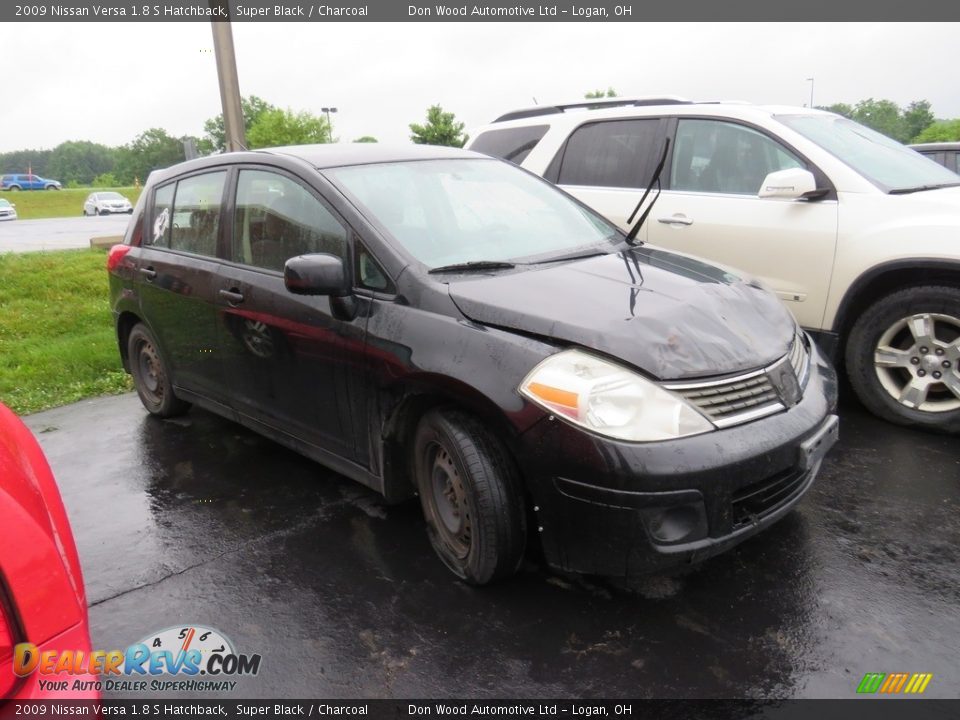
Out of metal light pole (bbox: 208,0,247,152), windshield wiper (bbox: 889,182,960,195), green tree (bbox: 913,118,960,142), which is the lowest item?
windshield wiper (bbox: 889,182,960,195)

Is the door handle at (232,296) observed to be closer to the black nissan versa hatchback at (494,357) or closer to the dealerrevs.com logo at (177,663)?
the black nissan versa hatchback at (494,357)

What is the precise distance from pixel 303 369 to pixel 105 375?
3.78m

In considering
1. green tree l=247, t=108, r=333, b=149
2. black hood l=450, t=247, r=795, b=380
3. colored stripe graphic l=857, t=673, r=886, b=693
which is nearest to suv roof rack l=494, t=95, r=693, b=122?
black hood l=450, t=247, r=795, b=380

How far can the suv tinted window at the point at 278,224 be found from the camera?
336 centimetres

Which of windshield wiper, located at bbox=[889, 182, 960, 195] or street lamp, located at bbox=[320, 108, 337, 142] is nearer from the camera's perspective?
windshield wiper, located at bbox=[889, 182, 960, 195]

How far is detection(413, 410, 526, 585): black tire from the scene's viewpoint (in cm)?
264

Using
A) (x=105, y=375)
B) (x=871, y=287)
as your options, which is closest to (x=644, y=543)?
(x=871, y=287)

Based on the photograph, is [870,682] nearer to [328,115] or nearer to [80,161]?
[328,115]

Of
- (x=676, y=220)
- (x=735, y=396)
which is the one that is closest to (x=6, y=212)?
(x=676, y=220)

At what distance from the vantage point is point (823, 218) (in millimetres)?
4375

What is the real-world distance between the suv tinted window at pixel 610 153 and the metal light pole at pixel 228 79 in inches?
144

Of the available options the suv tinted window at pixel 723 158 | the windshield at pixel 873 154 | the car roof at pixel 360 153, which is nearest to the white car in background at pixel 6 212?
the car roof at pixel 360 153

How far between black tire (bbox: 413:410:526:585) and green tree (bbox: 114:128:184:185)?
289 ft

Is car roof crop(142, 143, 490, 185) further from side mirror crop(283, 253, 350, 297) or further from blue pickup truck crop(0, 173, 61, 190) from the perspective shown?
blue pickup truck crop(0, 173, 61, 190)
